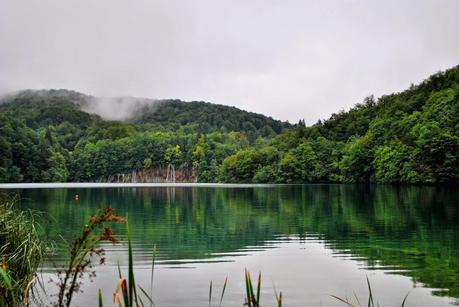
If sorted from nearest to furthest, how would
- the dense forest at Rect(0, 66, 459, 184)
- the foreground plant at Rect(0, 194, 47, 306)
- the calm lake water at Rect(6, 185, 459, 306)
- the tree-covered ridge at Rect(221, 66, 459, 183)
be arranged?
the foreground plant at Rect(0, 194, 47, 306) < the calm lake water at Rect(6, 185, 459, 306) < the tree-covered ridge at Rect(221, 66, 459, 183) < the dense forest at Rect(0, 66, 459, 184)

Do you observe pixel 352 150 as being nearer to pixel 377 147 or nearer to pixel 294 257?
pixel 377 147

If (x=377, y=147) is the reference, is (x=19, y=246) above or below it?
below

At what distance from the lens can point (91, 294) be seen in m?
12.4

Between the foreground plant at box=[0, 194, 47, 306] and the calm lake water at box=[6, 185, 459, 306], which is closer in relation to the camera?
the foreground plant at box=[0, 194, 47, 306]

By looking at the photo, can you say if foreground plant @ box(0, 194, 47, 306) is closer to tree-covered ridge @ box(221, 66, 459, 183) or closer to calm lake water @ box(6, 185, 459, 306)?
calm lake water @ box(6, 185, 459, 306)

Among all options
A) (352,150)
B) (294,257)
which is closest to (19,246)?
(294,257)

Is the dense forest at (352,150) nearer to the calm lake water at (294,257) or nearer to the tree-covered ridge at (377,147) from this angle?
the tree-covered ridge at (377,147)

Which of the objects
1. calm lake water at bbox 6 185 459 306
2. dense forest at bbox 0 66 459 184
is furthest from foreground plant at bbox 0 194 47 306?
dense forest at bbox 0 66 459 184

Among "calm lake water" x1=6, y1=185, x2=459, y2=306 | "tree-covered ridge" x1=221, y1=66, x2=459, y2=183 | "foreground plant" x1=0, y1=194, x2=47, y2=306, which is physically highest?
"tree-covered ridge" x1=221, y1=66, x2=459, y2=183

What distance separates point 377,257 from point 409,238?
5113mm

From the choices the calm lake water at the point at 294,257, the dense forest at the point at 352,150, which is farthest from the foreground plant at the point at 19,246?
the dense forest at the point at 352,150

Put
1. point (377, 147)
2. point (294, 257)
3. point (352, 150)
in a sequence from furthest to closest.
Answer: point (352, 150), point (377, 147), point (294, 257)

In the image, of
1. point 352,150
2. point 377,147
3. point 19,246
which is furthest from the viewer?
point 352,150

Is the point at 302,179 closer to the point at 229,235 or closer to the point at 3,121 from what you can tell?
the point at 3,121
